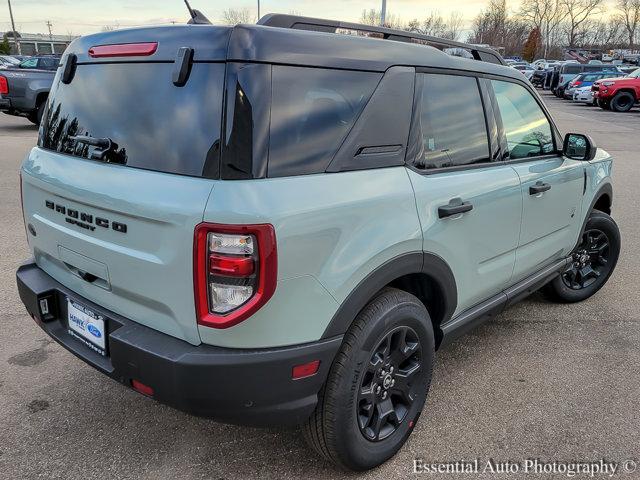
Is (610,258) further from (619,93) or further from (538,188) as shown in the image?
(619,93)

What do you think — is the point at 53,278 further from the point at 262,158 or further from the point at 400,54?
the point at 400,54

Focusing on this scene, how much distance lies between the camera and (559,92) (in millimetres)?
30906

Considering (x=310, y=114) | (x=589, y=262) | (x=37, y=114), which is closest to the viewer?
(x=310, y=114)

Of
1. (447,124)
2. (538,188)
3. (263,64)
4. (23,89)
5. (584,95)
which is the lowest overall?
(584,95)

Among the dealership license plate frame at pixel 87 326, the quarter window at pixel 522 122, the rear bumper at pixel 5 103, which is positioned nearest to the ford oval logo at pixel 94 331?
the dealership license plate frame at pixel 87 326

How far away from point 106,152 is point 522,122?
8.09ft

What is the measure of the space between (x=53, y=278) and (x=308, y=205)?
1425 mm

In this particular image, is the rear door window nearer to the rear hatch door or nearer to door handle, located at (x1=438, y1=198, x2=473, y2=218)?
the rear hatch door

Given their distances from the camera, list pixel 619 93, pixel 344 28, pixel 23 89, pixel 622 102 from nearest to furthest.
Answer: pixel 344 28 → pixel 23 89 → pixel 619 93 → pixel 622 102

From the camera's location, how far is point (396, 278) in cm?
232

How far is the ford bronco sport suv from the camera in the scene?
1.86 meters

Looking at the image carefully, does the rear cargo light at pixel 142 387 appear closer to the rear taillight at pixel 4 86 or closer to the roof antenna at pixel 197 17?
the roof antenna at pixel 197 17

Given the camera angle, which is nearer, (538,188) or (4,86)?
(538,188)

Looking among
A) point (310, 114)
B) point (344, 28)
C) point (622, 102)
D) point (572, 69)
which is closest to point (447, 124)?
point (344, 28)
